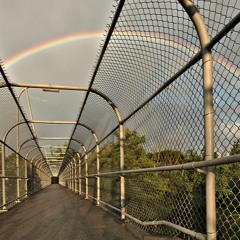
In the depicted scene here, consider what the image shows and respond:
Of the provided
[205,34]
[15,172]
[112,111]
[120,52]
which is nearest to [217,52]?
[205,34]

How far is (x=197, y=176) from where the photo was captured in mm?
3842

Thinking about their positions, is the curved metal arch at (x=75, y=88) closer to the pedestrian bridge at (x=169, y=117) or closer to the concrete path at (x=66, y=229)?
the pedestrian bridge at (x=169, y=117)

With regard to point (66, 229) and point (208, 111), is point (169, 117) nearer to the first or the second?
point (208, 111)

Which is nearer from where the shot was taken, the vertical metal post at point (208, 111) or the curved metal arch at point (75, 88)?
the vertical metal post at point (208, 111)

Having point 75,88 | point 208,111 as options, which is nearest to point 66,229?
point 75,88

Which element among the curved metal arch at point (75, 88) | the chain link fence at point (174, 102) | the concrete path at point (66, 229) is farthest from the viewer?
the curved metal arch at point (75, 88)

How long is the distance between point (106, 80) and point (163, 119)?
7.35 feet

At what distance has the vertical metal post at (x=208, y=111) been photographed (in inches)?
117

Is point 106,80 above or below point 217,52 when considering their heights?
above

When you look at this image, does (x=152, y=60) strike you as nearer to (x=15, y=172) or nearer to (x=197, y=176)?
(x=197, y=176)

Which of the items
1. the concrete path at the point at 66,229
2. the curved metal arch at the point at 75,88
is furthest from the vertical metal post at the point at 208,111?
the curved metal arch at the point at 75,88

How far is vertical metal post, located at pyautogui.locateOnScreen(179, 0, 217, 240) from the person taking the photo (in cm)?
296

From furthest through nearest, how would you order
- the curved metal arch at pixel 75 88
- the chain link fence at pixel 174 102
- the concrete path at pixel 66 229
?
1. the curved metal arch at pixel 75 88
2. the concrete path at pixel 66 229
3. the chain link fence at pixel 174 102

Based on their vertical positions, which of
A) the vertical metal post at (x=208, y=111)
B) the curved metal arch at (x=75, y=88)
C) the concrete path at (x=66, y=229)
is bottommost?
the concrete path at (x=66, y=229)
